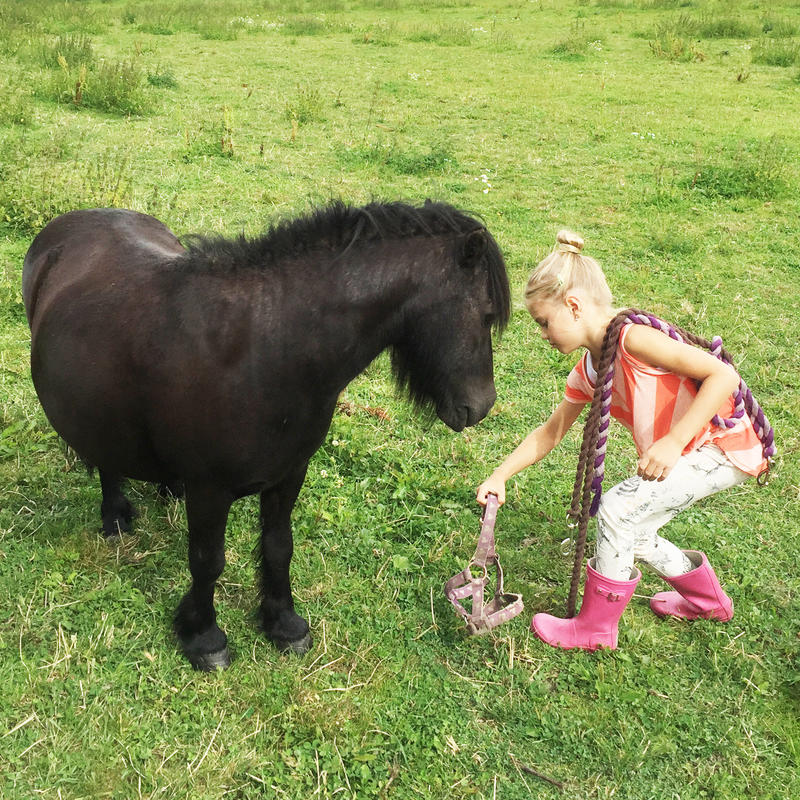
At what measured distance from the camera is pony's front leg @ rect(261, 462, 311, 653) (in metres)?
3.17

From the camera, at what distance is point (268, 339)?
2559mm

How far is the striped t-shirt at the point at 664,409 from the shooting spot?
9.75 ft

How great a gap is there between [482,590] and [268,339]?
1.43 meters

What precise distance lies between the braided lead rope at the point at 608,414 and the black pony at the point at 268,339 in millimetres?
564

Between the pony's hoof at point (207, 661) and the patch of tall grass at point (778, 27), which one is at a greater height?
the patch of tall grass at point (778, 27)

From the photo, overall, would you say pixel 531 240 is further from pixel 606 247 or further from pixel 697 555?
pixel 697 555

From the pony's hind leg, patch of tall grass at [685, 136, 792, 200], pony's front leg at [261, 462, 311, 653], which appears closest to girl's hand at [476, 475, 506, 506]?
pony's front leg at [261, 462, 311, 653]

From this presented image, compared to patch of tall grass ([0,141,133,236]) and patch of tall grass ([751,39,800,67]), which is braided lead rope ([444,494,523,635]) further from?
patch of tall grass ([751,39,800,67])

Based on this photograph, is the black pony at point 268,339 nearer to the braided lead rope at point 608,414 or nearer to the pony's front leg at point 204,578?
the pony's front leg at point 204,578

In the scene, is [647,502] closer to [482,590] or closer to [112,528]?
[482,590]

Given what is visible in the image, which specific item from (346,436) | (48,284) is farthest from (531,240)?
(48,284)

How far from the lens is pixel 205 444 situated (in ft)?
8.74

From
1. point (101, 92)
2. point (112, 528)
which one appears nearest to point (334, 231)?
point (112, 528)

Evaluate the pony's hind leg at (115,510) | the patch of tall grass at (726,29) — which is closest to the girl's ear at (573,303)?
the pony's hind leg at (115,510)
